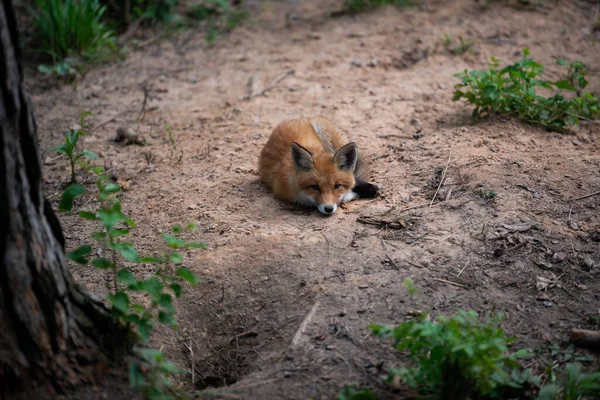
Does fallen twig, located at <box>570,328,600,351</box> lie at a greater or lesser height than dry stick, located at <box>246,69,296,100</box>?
lesser

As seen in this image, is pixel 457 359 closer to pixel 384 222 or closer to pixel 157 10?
pixel 384 222

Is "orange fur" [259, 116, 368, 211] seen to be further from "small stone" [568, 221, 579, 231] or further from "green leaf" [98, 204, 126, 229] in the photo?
"green leaf" [98, 204, 126, 229]

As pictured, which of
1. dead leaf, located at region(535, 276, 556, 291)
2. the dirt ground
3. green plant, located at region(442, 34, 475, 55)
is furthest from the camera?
green plant, located at region(442, 34, 475, 55)

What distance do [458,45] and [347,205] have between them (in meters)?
3.64

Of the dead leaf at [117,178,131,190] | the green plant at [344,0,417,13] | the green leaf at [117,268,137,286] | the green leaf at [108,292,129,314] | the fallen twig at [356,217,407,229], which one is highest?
the green plant at [344,0,417,13]

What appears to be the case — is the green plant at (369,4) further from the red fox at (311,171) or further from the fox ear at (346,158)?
the fox ear at (346,158)

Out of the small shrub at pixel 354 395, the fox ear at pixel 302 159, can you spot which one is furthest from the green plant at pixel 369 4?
the small shrub at pixel 354 395

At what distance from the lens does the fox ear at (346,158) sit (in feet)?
15.5

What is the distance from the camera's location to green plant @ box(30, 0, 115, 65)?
711cm

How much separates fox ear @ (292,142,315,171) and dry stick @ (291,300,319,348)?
65.1 inches

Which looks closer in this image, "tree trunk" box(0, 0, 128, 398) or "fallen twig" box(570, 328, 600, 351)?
"tree trunk" box(0, 0, 128, 398)

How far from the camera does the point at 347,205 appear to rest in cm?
473

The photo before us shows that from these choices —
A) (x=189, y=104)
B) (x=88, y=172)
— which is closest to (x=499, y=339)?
(x=88, y=172)

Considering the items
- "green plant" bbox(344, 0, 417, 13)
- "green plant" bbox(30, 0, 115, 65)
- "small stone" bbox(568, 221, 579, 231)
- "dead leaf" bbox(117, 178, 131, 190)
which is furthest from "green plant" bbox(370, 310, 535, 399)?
"green plant" bbox(344, 0, 417, 13)
